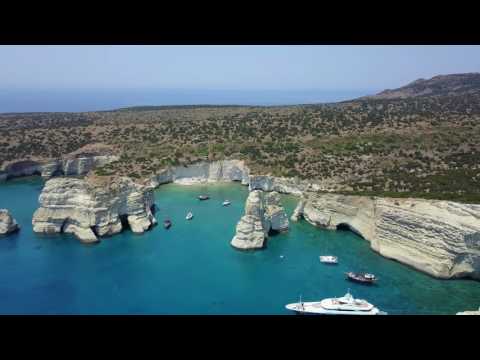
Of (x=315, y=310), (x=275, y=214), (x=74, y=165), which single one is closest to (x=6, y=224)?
(x=74, y=165)

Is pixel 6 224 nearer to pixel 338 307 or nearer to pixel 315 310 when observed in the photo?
pixel 315 310

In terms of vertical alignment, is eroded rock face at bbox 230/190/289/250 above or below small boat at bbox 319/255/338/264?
above

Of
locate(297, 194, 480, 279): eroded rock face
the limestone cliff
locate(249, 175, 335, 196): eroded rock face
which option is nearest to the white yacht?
locate(297, 194, 480, 279): eroded rock face

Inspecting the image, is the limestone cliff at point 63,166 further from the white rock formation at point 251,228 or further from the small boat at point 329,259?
the small boat at point 329,259

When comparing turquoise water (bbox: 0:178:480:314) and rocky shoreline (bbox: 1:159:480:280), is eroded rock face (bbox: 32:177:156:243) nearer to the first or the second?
rocky shoreline (bbox: 1:159:480:280)
